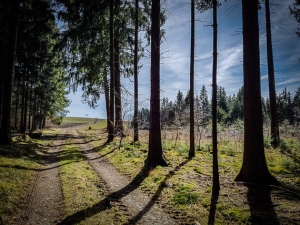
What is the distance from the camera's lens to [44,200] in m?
5.14

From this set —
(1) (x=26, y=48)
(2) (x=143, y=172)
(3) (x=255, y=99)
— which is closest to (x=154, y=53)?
(3) (x=255, y=99)

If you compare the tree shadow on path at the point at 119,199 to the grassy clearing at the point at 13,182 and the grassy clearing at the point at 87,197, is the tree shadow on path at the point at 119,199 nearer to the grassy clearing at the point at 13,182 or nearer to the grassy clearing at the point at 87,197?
the grassy clearing at the point at 87,197

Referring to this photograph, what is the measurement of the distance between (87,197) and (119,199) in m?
0.97

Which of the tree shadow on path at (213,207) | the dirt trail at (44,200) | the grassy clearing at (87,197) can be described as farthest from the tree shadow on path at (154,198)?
the dirt trail at (44,200)

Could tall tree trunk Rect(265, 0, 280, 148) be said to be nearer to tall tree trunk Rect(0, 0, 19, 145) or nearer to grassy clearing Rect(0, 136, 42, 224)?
grassy clearing Rect(0, 136, 42, 224)

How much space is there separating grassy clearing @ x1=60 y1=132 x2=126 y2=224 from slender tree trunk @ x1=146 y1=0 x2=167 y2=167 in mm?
2744

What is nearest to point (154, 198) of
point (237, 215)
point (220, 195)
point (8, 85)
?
point (220, 195)

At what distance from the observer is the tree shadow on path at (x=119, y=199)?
4223 mm

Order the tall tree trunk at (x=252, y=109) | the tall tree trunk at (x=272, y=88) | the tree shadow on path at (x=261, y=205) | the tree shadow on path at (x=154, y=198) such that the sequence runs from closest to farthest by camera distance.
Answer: the tree shadow on path at (x=261, y=205), the tree shadow on path at (x=154, y=198), the tall tree trunk at (x=252, y=109), the tall tree trunk at (x=272, y=88)

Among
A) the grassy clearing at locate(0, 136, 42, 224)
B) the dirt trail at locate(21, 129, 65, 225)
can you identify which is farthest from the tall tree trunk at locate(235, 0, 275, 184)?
the grassy clearing at locate(0, 136, 42, 224)

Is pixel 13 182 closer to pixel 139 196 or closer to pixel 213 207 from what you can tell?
pixel 139 196

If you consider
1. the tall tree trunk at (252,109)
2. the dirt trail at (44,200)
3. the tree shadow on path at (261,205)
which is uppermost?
the tall tree trunk at (252,109)

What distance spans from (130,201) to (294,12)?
1517 centimetres

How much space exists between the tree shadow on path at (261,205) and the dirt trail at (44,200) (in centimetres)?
460
